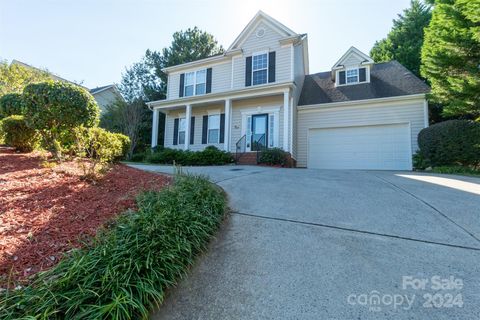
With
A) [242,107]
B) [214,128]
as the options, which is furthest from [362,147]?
[214,128]

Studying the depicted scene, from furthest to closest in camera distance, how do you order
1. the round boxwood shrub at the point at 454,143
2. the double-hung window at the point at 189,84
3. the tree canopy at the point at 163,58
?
the tree canopy at the point at 163,58
the double-hung window at the point at 189,84
the round boxwood shrub at the point at 454,143

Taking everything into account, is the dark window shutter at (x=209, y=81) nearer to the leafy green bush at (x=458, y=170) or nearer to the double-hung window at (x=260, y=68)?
the double-hung window at (x=260, y=68)

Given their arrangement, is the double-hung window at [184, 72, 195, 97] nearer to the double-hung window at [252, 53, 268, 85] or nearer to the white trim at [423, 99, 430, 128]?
the double-hung window at [252, 53, 268, 85]

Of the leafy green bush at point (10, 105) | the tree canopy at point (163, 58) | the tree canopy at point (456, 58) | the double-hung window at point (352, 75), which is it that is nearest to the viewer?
the leafy green bush at point (10, 105)

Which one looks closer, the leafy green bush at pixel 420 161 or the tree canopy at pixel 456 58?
the tree canopy at pixel 456 58

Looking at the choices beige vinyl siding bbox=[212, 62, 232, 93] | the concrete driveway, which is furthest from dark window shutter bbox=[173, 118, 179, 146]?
the concrete driveway

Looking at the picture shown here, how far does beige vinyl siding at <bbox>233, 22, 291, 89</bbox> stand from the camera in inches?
503

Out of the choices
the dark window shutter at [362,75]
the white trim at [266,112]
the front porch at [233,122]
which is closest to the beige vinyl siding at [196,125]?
the front porch at [233,122]

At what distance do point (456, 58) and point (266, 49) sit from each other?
7932 mm

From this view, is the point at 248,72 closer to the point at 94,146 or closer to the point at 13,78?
the point at 94,146

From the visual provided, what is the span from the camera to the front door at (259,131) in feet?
42.1

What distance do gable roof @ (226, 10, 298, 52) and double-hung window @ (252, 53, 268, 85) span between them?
1.38m

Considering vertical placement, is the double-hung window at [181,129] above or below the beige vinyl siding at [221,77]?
below

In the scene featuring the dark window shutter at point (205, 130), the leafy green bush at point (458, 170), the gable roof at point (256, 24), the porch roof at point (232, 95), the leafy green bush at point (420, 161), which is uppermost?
the gable roof at point (256, 24)
